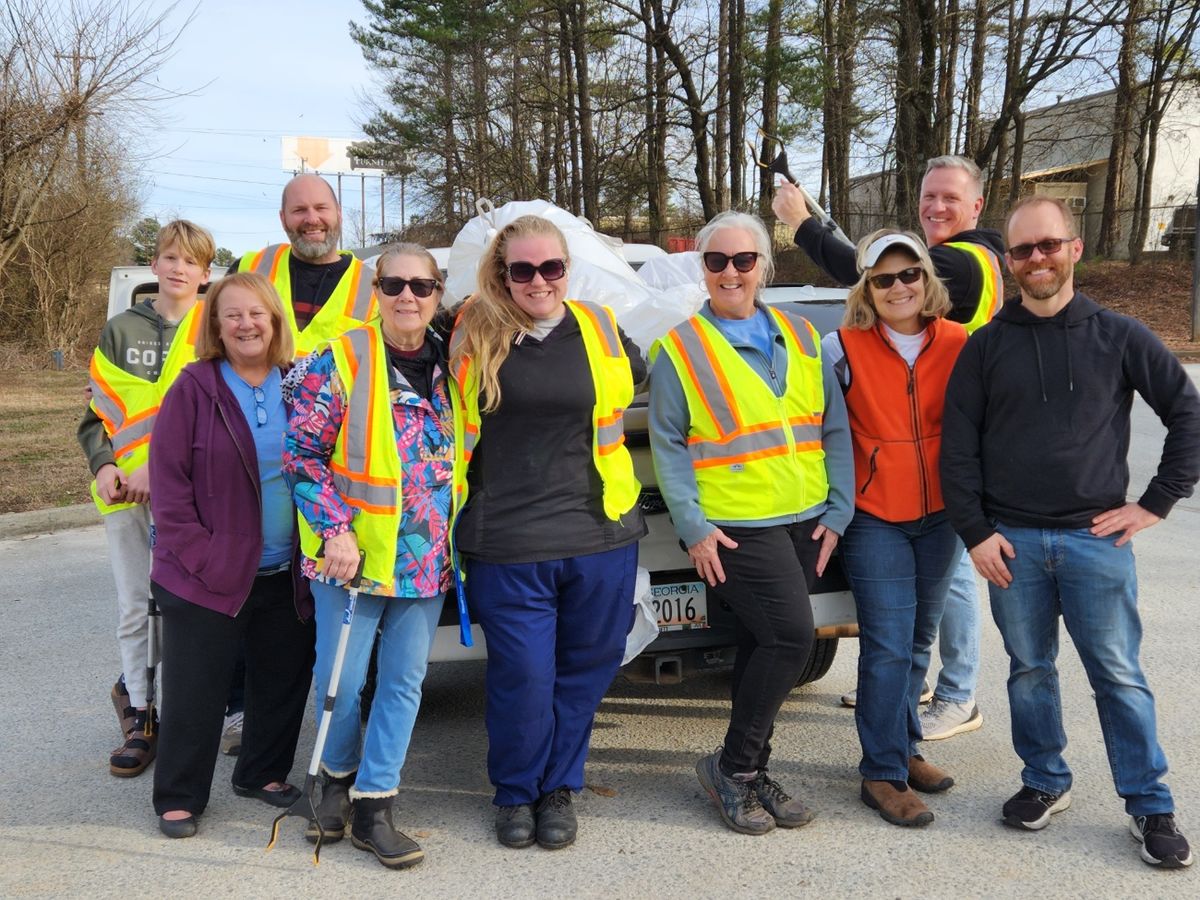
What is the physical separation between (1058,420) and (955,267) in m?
0.79

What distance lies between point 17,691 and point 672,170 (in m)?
25.7

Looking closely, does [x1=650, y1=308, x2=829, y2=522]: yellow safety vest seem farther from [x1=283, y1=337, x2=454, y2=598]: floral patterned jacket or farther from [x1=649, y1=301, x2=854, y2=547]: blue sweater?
[x1=283, y1=337, x2=454, y2=598]: floral patterned jacket

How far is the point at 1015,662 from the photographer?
331cm

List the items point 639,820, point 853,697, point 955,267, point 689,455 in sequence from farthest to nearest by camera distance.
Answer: point 853,697 → point 955,267 → point 639,820 → point 689,455

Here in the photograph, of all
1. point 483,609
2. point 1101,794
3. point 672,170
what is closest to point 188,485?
point 483,609

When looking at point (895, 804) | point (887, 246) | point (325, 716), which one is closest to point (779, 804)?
point (895, 804)

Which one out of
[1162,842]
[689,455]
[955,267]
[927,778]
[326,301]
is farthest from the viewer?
[326,301]

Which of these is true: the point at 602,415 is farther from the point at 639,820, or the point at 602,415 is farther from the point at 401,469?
the point at 639,820

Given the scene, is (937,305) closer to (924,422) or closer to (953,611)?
(924,422)

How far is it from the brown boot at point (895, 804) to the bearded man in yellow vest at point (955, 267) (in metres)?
0.62

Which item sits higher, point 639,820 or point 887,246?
point 887,246

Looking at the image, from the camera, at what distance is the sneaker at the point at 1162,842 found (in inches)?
116

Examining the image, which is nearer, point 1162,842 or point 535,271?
point 1162,842

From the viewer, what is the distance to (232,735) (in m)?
4.03
